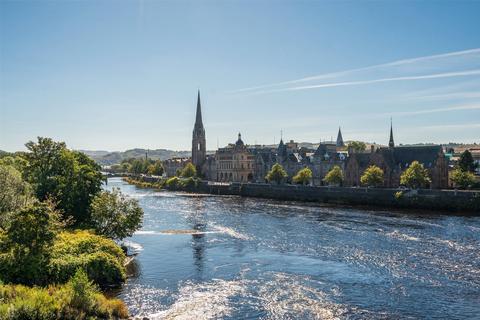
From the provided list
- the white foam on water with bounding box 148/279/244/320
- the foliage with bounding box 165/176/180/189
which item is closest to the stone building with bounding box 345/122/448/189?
the foliage with bounding box 165/176/180/189

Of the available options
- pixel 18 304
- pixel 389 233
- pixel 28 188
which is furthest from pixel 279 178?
pixel 18 304

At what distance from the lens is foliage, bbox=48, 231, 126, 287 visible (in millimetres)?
41188

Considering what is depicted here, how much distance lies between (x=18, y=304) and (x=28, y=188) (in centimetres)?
3164

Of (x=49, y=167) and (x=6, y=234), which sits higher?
(x=49, y=167)

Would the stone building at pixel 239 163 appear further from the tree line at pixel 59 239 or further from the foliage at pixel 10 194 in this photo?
the foliage at pixel 10 194

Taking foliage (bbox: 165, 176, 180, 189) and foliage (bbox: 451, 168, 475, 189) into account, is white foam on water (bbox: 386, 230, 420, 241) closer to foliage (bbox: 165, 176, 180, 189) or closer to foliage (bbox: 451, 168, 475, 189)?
foliage (bbox: 451, 168, 475, 189)

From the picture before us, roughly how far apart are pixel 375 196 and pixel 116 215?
224 ft

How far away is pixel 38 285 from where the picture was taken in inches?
1527

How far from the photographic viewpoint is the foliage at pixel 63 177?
64.3 meters

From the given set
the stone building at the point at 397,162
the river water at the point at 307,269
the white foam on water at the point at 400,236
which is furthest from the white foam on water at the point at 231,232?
the stone building at the point at 397,162

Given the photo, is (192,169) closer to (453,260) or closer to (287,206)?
(287,206)

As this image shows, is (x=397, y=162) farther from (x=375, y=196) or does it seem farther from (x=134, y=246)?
(x=134, y=246)

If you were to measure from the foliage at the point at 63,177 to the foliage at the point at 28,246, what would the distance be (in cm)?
2051

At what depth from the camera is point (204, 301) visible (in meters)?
38.8
